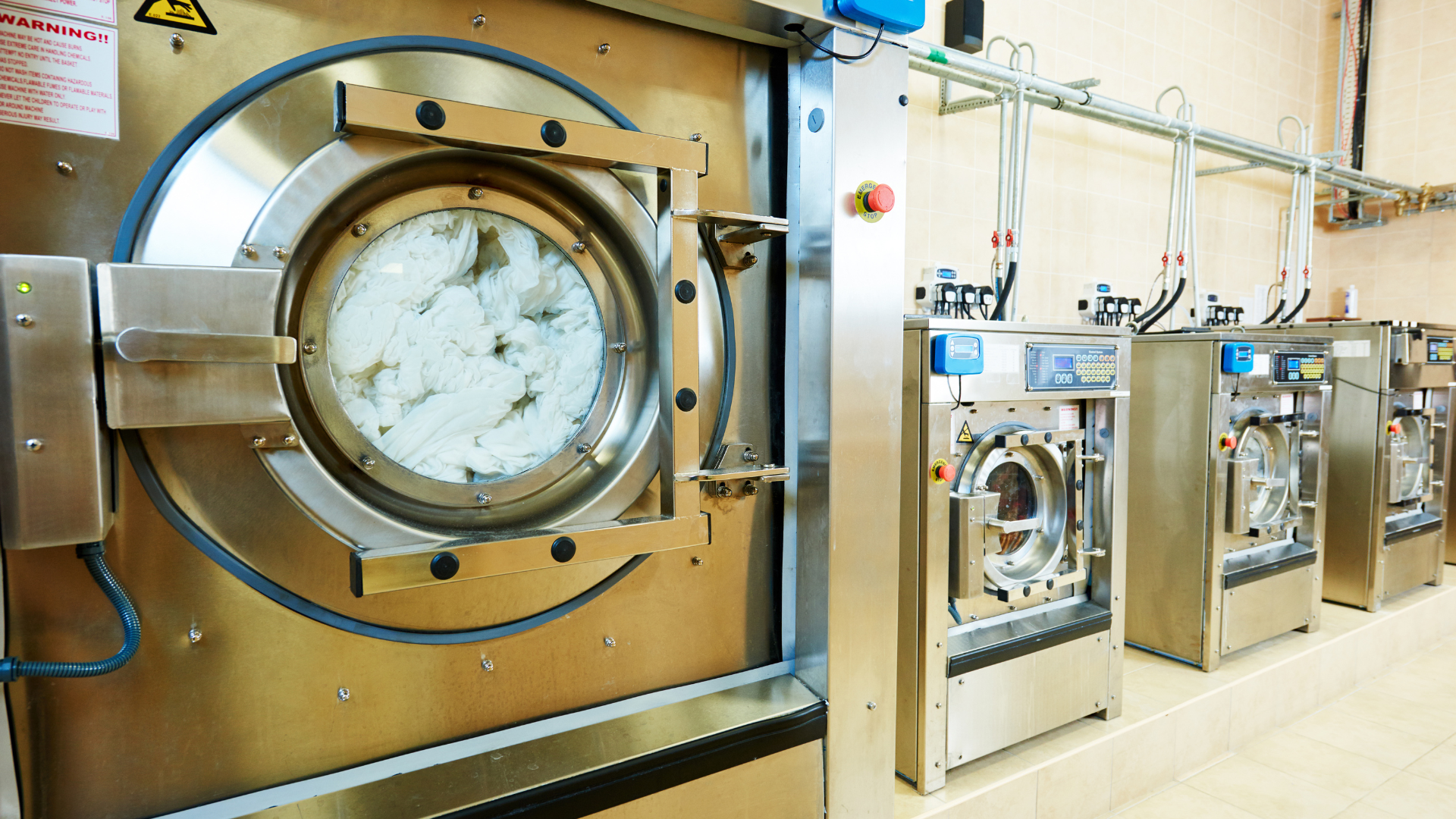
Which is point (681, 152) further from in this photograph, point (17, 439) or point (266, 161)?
point (17, 439)

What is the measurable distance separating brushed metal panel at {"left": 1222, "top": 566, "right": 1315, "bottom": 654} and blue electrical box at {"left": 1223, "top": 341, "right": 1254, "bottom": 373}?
82 centimetres

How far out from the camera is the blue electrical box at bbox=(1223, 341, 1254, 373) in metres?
2.65

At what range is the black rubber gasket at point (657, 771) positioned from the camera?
1.16 metres

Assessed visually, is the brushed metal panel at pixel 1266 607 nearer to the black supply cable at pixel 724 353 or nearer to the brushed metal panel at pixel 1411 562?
the brushed metal panel at pixel 1411 562

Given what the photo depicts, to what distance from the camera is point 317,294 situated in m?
1.15

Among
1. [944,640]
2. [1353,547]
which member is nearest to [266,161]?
[944,640]

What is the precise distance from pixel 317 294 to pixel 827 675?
1.16 metres

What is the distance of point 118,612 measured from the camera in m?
1.00

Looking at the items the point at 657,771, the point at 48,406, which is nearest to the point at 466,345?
the point at 48,406

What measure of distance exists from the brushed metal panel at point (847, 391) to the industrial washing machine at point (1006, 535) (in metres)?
0.40

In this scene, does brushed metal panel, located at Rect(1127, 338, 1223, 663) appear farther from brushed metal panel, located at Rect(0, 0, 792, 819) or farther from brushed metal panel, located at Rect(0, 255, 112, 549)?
brushed metal panel, located at Rect(0, 255, 112, 549)

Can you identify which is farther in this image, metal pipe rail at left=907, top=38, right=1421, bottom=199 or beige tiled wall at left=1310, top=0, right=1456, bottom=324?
beige tiled wall at left=1310, top=0, right=1456, bottom=324

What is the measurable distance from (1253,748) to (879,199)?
254 cm

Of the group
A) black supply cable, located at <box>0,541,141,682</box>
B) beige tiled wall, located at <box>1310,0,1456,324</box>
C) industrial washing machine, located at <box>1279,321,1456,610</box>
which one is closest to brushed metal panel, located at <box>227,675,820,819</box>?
black supply cable, located at <box>0,541,141,682</box>
